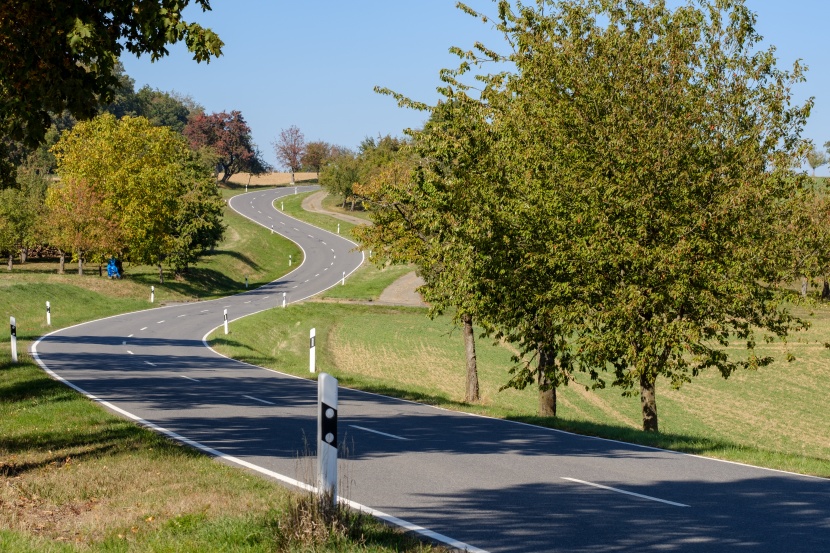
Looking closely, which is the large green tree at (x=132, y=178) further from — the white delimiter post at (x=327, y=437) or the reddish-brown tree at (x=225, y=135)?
the reddish-brown tree at (x=225, y=135)

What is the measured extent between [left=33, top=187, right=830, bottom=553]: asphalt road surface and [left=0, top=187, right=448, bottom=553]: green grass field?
1.92 feet

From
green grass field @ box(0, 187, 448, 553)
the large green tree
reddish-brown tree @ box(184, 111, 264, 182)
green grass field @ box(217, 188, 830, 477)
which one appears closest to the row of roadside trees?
green grass field @ box(217, 188, 830, 477)

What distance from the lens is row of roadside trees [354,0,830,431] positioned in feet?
58.9

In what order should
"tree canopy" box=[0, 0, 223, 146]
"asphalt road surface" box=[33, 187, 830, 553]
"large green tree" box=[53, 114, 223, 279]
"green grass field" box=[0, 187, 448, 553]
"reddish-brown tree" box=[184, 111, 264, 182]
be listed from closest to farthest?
"green grass field" box=[0, 187, 448, 553] < "asphalt road surface" box=[33, 187, 830, 553] < "tree canopy" box=[0, 0, 223, 146] < "large green tree" box=[53, 114, 223, 279] < "reddish-brown tree" box=[184, 111, 264, 182]

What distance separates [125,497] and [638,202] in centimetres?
1250

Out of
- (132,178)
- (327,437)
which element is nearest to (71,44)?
(327,437)

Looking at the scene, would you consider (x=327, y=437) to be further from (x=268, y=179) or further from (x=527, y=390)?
(x=268, y=179)

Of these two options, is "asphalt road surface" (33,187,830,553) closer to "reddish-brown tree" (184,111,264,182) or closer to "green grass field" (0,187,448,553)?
"green grass field" (0,187,448,553)

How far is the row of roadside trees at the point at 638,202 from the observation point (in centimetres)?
1794

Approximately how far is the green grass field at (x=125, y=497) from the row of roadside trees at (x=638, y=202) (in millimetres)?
9001

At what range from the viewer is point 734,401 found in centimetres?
3697

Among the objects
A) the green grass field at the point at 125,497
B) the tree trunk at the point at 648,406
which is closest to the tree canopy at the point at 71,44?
the green grass field at the point at 125,497

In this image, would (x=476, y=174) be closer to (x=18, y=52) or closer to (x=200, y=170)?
(x=18, y=52)

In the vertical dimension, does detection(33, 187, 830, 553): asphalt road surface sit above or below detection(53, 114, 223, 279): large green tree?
below
